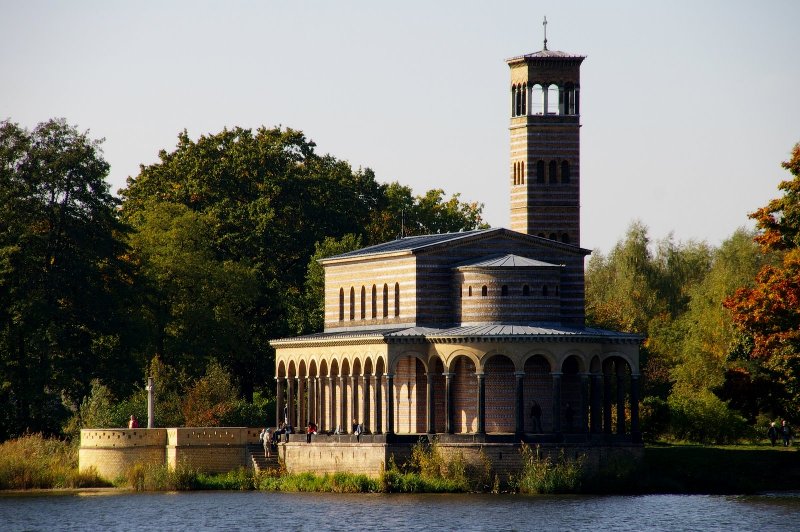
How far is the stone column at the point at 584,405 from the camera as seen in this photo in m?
88.5

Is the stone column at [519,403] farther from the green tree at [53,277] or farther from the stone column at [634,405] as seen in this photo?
the green tree at [53,277]

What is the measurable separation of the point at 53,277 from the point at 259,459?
15.7m

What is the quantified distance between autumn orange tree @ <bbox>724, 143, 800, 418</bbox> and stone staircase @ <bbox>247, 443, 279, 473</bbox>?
2144cm

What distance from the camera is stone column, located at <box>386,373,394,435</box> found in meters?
87.7

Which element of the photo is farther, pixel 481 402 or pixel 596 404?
pixel 596 404

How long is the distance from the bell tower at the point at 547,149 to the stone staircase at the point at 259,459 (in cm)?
1635

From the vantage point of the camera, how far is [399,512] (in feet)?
255

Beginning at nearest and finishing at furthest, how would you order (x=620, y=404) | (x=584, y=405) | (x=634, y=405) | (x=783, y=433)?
(x=634, y=405) → (x=584, y=405) → (x=620, y=404) → (x=783, y=433)

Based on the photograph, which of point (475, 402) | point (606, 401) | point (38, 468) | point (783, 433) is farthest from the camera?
point (783, 433)

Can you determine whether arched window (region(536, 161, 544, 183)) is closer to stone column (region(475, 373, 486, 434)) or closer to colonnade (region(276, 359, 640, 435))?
colonnade (region(276, 359, 640, 435))

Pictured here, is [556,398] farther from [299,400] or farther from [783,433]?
[299,400]

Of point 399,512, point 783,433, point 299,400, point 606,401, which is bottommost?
point 399,512

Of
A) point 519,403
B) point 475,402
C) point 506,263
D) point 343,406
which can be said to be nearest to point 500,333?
point 519,403

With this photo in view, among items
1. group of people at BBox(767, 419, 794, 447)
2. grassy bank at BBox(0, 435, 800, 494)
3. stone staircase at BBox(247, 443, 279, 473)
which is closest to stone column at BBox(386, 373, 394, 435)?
grassy bank at BBox(0, 435, 800, 494)
